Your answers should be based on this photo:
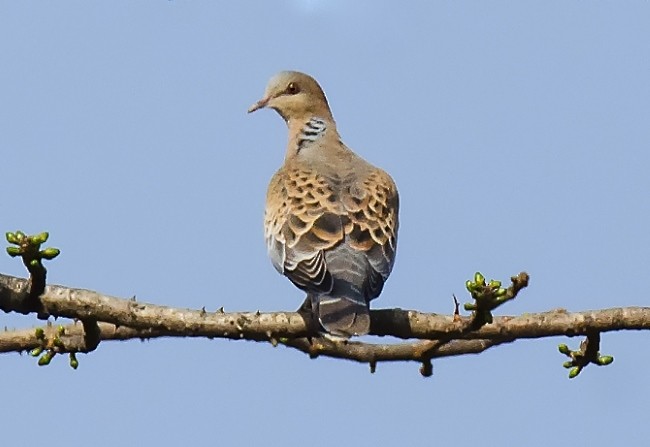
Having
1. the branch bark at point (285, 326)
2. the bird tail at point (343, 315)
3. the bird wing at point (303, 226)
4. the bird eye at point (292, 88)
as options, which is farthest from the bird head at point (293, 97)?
the branch bark at point (285, 326)

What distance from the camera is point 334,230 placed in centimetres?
603

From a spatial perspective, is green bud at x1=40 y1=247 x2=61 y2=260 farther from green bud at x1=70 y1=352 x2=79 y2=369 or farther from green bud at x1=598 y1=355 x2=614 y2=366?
green bud at x1=598 y1=355 x2=614 y2=366

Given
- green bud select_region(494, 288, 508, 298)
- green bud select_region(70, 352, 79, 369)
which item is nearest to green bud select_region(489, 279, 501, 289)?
green bud select_region(494, 288, 508, 298)

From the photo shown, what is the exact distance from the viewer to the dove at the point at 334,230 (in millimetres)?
5559

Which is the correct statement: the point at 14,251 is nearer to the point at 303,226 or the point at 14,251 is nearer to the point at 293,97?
the point at 303,226

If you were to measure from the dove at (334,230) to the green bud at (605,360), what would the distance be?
3.30ft

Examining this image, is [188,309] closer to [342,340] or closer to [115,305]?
[115,305]

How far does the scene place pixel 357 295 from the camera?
5582 mm

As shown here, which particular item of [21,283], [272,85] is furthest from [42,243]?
[272,85]

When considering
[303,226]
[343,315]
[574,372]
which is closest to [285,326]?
[343,315]

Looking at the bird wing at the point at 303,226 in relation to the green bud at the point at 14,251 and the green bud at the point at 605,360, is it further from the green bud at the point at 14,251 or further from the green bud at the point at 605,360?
the green bud at the point at 14,251

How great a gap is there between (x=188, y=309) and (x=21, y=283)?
0.66 metres

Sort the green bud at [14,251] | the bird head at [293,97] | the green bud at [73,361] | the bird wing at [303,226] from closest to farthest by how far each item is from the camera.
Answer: the green bud at [14,251]
the green bud at [73,361]
the bird wing at [303,226]
the bird head at [293,97]

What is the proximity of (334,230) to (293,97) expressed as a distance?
2.54 metres
